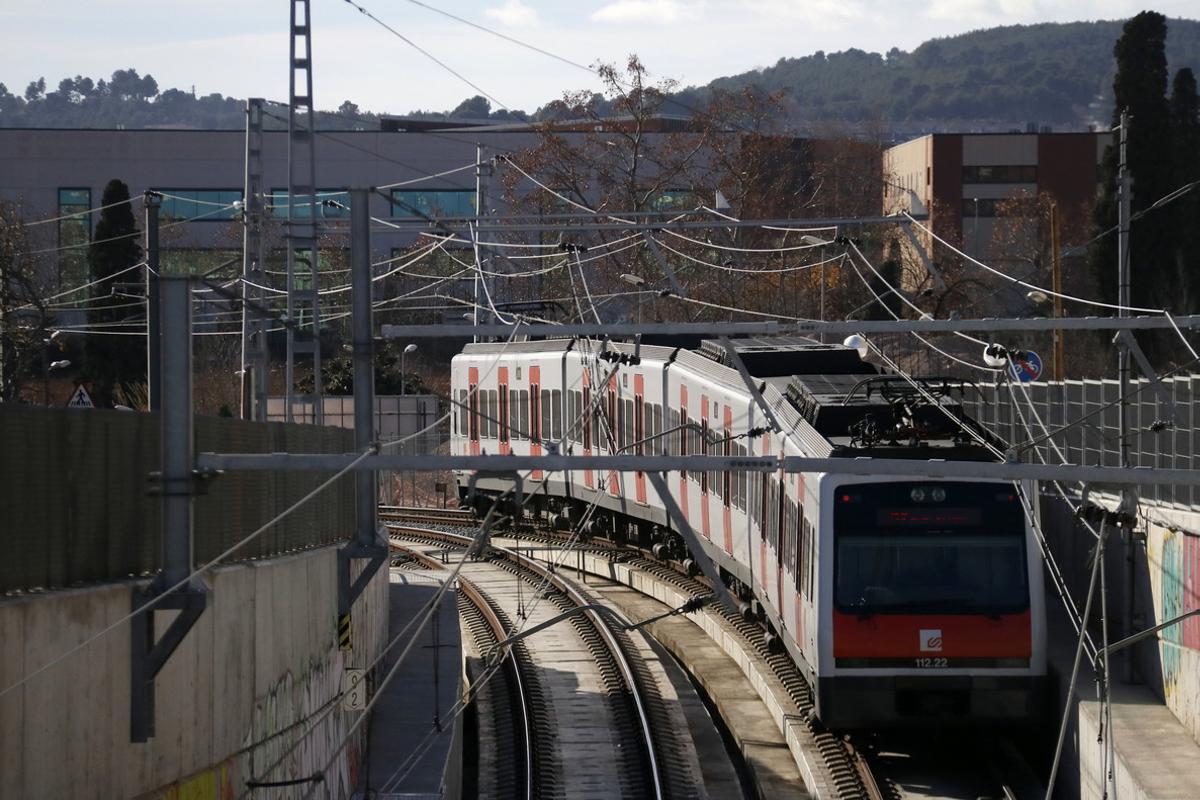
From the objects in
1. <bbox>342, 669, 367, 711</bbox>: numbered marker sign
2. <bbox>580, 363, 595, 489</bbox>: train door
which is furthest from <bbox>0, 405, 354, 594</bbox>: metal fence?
<bbox>580, 363, 595, 489</bbox>: train door

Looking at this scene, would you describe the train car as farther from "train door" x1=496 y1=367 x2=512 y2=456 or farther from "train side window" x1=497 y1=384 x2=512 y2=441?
"train side window" x1=497 y1=384 x2=512 y2=441

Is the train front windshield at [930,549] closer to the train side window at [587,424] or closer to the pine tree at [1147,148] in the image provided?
the train side window at [587,424]

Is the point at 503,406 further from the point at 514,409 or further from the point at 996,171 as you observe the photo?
the point at 996,171

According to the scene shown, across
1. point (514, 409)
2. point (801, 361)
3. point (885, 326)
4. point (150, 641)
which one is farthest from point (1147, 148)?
point (150, 641)

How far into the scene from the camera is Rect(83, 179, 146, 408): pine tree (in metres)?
43.7

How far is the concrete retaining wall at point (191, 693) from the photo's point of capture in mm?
7492

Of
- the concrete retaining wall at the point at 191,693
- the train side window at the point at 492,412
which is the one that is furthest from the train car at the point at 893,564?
the train side window at the point at 492,412

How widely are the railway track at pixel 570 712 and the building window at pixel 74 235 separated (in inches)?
1138

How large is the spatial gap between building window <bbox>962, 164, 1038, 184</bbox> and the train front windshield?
64192 mm

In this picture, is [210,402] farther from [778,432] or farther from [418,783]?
[418,783]

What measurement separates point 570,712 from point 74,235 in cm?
4729

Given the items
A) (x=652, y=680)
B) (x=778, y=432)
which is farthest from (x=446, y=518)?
(x=778, y=432)

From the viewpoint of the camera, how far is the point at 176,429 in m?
8.80

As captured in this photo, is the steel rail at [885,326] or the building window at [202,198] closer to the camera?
the steel rail at [885,326]
